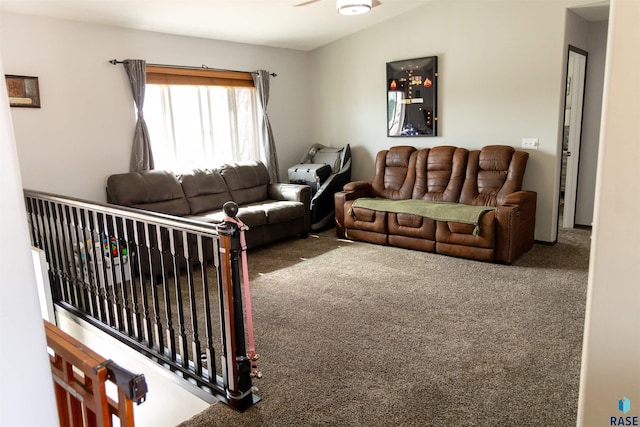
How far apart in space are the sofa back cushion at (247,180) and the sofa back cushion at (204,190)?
0.10 meters

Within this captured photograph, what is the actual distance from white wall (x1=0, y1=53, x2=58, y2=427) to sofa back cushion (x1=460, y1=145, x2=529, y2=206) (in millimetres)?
4655

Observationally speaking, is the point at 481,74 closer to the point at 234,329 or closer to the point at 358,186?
the point at 358,186

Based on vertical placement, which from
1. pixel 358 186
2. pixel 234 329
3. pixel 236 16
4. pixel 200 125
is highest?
pixel 236 16

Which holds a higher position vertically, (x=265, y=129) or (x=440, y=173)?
(x=265, y=129)

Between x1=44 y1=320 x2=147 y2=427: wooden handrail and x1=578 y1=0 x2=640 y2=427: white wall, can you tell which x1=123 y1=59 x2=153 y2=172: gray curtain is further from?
x1=578 y1=0 x2=640 y2=427: white wall

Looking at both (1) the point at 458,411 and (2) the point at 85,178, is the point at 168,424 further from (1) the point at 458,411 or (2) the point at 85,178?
(2) the point at 85,178

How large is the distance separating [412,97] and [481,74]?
86cm

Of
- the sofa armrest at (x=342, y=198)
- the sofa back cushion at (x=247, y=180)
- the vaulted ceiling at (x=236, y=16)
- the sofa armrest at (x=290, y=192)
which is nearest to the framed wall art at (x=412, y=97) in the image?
the vaulted ceiling at (x=236, y=16)

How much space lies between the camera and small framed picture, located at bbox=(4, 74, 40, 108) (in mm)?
3993

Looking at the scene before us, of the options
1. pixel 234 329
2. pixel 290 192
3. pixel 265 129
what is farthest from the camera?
pixel 265 129

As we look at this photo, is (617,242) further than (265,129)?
No

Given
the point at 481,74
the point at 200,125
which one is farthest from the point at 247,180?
the point at 481,74

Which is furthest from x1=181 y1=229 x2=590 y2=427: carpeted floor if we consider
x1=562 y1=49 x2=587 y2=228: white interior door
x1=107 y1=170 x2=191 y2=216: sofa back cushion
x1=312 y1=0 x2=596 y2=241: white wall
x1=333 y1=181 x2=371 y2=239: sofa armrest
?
x1=312 y1=0 x2=596 y2=241: white wall

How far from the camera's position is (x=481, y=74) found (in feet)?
17.2
